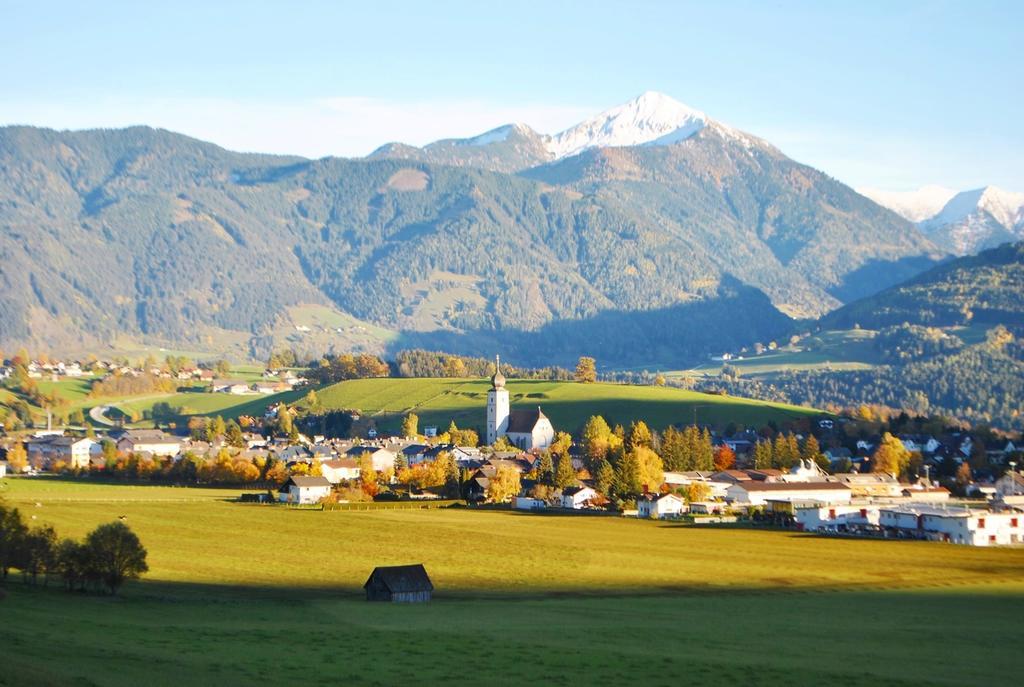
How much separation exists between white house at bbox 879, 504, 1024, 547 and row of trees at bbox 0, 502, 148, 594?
2217 inches

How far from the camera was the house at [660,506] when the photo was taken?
117 meters

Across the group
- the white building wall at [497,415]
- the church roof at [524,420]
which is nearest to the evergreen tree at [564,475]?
the church roof at [524,420]

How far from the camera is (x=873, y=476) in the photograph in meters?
142

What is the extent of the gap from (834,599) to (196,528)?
150ft

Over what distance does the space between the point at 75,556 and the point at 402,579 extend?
46.3ft

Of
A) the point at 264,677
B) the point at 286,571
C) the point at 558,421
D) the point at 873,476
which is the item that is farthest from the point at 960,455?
the point at 264,677

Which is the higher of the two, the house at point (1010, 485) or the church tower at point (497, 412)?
the church tower at point (497, 412)

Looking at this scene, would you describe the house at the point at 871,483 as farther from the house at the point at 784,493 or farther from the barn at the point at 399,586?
the barn at the point at 399,586

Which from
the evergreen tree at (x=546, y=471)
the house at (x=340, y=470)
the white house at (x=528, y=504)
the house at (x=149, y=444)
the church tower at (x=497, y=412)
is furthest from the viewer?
the church tower at (x=497, y=412)

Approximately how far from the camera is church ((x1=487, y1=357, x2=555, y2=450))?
181 metres

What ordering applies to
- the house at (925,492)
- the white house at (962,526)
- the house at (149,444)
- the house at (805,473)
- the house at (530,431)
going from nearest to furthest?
the white house at (962,526) < the house at (925,492) < the house at (805,473) < the house at (149,444) < the house at (530,431)

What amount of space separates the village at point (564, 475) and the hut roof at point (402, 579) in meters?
44.7

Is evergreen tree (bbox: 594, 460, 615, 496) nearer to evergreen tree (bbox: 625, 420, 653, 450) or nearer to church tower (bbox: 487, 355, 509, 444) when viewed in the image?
evergreen tree (bbox: 625, 420, 653, 450)

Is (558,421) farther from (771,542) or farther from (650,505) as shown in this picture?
(771,542)
